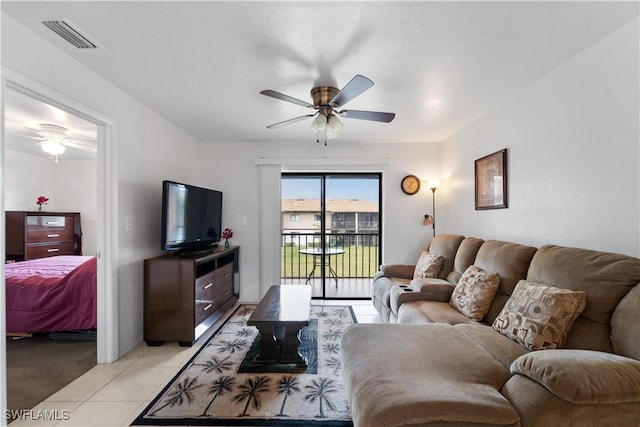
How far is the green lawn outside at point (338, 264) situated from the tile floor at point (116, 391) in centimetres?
244

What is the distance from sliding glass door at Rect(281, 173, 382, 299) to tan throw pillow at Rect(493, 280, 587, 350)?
2729 mm

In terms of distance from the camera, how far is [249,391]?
6.54 feet

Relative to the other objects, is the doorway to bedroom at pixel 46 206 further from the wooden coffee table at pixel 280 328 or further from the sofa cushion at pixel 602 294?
the sofa cushion at pixel 602 294

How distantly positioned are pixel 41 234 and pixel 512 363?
605 cm

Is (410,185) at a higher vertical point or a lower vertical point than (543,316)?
higher

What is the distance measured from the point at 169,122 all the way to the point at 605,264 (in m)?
3.97

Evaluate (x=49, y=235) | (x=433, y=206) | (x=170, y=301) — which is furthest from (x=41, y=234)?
(x=433, y=206)

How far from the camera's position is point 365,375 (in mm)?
1330

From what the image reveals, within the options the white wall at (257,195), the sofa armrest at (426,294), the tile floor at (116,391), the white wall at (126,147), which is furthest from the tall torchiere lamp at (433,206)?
the white wall at (126,147)

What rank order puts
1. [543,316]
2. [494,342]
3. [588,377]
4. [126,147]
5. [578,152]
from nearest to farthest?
1. [588,377]
2. [543,316]
3. [494,342]
4. [578,152]
5. [126,147]

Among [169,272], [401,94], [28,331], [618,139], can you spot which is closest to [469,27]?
[401,94]

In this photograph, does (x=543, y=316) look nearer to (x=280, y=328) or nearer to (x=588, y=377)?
(x=588, y=377)

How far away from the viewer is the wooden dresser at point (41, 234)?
4109 mm

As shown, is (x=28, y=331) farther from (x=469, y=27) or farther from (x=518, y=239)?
(x=518, y=239)
